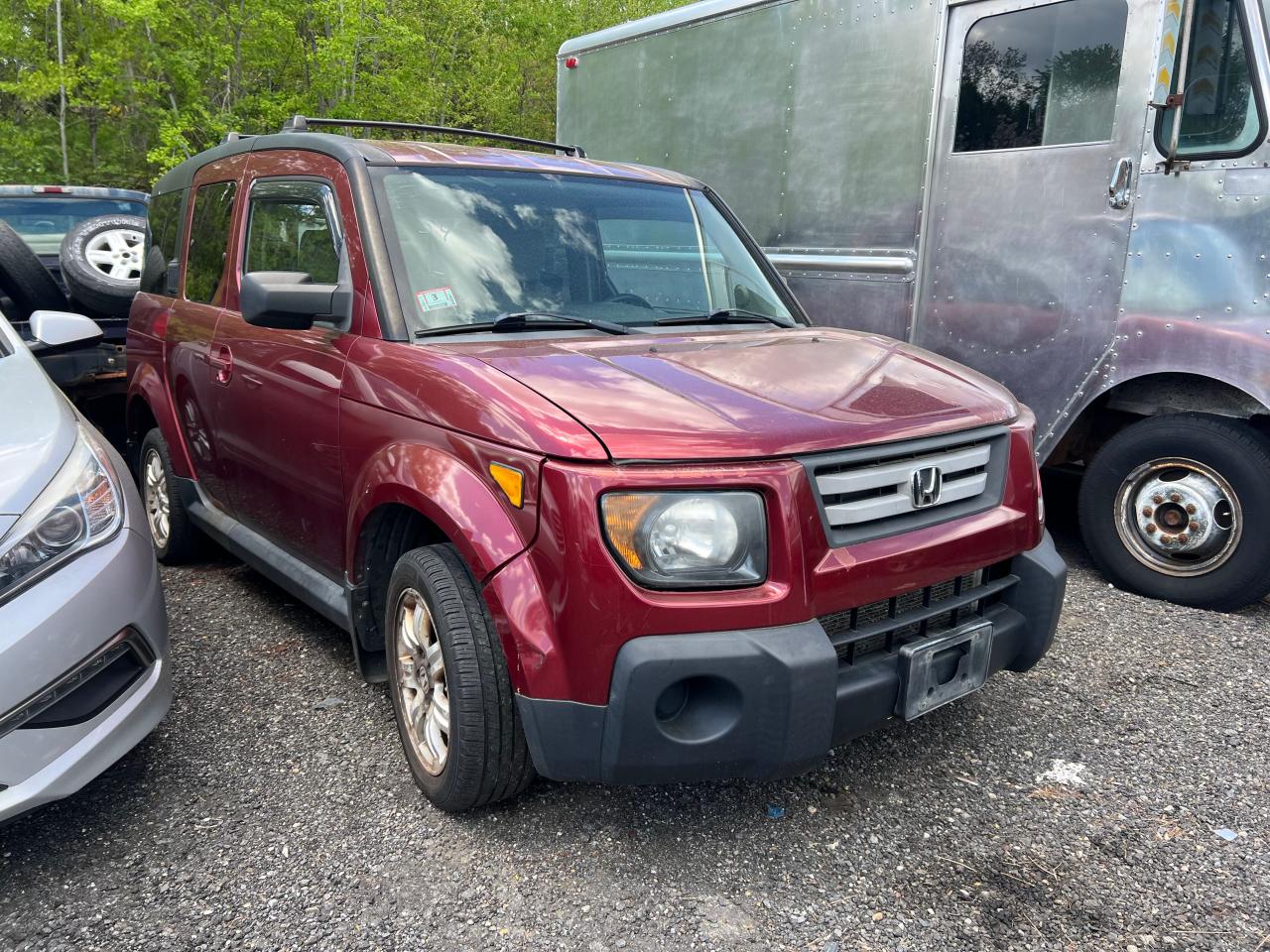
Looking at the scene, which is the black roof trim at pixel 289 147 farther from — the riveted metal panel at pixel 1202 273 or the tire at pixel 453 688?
the riveted metal panel at pixel 1202 273

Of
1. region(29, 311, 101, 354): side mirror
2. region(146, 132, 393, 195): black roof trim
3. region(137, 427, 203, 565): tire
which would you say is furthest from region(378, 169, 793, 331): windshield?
region(137, 427, 203, 565): tire

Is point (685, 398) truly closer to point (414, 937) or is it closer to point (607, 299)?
point (607, 299)

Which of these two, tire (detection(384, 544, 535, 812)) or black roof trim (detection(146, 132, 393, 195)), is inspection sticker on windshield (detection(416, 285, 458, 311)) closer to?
black roof trim (detection(146, 132, 393, 195))

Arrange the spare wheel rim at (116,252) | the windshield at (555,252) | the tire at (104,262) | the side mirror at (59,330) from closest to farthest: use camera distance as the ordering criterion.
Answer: the windshield at (555,252)
the side mirror at (59,330)
the tire at (104,262)
the spare wheel rim at (116,252)

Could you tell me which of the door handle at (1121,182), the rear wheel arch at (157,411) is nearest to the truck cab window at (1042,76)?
the door handle at (1121,182)

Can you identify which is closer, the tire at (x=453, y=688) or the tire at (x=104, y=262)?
the tire at (x=453, y=688)

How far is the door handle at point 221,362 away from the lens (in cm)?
369

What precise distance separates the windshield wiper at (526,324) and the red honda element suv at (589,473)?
12 mm

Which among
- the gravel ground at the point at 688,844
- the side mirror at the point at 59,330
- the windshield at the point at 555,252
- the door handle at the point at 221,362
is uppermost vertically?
the windshield at the point at 555,252

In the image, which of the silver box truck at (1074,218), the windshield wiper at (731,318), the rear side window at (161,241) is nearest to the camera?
the windshield wiper at (731,318)

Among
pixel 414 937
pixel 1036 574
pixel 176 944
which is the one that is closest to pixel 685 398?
pixel 1036 574

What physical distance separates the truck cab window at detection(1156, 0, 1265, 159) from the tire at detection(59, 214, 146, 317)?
5.49 metres

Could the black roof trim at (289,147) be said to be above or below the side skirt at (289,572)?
above

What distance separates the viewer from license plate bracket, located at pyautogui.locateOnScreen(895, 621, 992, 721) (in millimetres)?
2432
